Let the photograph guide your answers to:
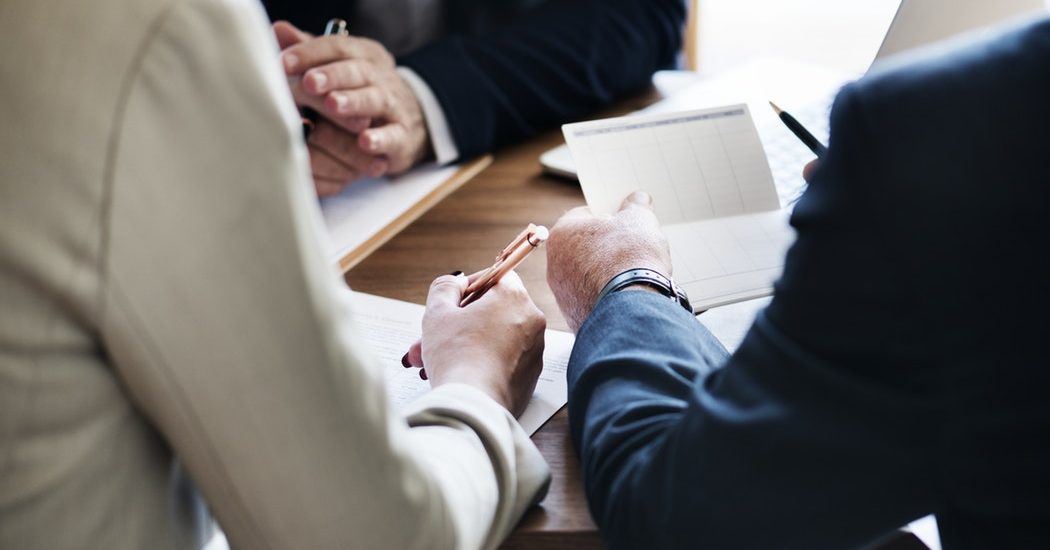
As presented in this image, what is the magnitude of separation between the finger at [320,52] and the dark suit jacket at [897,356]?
30.7 inches

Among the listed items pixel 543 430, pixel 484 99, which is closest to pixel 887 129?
pixel 543 430

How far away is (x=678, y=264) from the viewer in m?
1.00

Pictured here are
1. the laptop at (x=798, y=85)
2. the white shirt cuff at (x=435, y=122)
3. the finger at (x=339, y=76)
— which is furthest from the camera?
the white shirt cuff at (x=435, y=122)

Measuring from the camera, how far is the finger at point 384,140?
1240 millimetres

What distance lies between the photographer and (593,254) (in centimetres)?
89

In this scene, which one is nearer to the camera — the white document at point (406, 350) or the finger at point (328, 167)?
the white document at point (406, 350)

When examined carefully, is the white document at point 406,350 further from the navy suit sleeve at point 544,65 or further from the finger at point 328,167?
the navy suit sleeve at point 544,65

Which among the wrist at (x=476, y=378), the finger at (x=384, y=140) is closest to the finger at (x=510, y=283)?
the wrist at (x=476, y=378)

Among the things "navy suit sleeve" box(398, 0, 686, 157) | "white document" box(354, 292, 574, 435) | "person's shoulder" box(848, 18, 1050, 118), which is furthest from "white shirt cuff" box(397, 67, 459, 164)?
"person's shoulder" box(848, 18, 1050, 118)

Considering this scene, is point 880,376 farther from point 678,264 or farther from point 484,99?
point 484,99

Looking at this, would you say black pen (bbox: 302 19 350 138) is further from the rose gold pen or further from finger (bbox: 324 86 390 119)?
the rose gold pen

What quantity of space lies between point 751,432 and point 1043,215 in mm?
201

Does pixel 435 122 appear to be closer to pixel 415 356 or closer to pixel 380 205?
pixel 380 205

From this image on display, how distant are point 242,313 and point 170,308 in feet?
0.11
